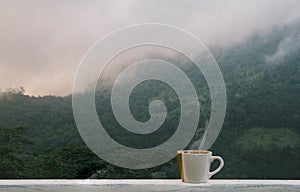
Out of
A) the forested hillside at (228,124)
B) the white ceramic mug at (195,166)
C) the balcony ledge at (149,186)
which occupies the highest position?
the forested hillside at (228,124)

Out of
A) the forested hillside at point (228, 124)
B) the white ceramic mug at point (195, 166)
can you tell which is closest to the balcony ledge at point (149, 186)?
→ the white ceramic mug at point (195, 166)

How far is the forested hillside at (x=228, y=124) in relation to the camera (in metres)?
1.24

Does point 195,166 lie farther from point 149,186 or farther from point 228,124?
point 228,124

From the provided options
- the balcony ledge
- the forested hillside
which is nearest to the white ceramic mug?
the balcony ledge

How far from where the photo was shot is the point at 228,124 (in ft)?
4.17

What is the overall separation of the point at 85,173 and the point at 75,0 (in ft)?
1.92

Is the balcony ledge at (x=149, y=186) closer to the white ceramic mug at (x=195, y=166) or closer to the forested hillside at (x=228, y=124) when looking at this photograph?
the white ceramic mug at (x=195, y=166)

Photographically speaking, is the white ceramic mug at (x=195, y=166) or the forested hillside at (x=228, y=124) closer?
the white ceramic mug at (x=195, y=166)

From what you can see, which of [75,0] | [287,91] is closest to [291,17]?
[287,91]

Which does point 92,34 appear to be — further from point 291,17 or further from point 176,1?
point 291,17

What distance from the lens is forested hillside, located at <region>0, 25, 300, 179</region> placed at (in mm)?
1243

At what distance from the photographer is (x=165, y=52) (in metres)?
1.30

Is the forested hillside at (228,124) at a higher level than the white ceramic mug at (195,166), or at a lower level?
higher

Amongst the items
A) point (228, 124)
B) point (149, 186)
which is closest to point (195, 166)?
point (149, 186)
